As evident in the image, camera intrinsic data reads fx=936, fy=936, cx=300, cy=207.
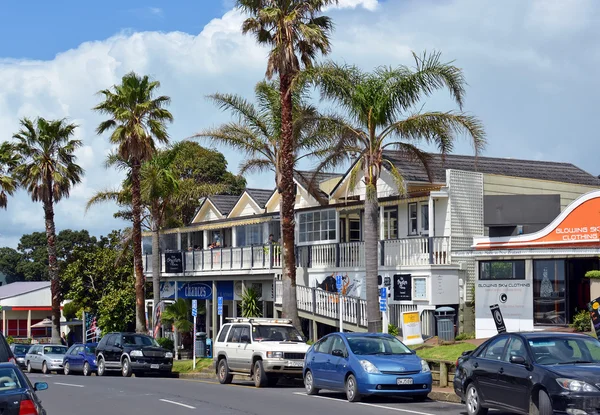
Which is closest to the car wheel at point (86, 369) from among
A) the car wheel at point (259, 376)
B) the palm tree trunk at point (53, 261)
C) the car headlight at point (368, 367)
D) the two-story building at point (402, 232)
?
the two-story building at point (402, 232)

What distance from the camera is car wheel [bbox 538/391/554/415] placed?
1322 cm

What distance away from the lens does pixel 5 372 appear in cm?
1185

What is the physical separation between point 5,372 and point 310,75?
17.2 metres

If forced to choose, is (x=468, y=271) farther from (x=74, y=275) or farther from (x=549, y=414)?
(x=74, y=275)

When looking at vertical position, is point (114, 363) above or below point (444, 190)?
below

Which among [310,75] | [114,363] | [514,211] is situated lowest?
[114,363]

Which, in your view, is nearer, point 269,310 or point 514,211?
point 514,211

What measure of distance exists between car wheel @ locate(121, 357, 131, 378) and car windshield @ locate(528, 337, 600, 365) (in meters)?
20.8

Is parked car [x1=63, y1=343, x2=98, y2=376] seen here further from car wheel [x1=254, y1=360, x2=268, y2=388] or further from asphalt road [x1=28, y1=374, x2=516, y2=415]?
car wheel [x1=254, y1=360, x2=268, y2=388]

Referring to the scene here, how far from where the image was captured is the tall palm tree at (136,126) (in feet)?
134

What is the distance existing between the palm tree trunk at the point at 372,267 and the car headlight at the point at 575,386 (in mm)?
13730

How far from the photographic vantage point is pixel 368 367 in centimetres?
1856

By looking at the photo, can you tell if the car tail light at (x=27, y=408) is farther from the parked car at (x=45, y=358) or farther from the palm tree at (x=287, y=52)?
the parked car at (x=45, y=358)

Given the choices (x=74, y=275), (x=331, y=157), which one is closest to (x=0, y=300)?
(x=74, y=275)
